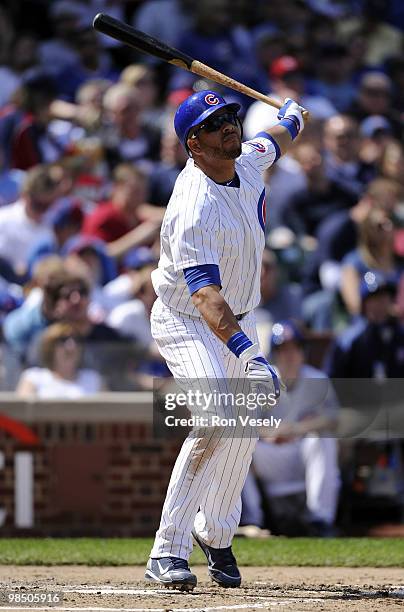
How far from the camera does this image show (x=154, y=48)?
6.37 m

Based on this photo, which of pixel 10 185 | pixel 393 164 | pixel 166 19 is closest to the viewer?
pixel 10 185

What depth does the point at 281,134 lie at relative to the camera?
6.29 m

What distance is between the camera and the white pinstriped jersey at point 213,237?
17.7 feet

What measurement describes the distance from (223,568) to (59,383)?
336 cm

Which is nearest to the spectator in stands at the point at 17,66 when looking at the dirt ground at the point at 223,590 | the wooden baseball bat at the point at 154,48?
the wooden baseball bat at the point at 154,48

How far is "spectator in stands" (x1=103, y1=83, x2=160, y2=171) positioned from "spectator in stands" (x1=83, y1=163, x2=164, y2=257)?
29.5 inches

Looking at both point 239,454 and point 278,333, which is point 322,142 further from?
point 239,454

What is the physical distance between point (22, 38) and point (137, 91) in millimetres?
1889

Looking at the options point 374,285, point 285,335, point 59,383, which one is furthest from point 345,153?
point 59,383

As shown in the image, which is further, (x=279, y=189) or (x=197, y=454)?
(x=279, y=189)

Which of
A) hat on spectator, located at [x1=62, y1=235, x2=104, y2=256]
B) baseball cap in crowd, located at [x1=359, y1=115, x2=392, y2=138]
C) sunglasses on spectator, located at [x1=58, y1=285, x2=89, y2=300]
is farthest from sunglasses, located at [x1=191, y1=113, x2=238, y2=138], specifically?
Result: baseball cap in crowd, located at [x1=359, y1=115, x2=392, y2=138]

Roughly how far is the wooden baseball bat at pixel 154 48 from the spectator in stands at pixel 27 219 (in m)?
4.13

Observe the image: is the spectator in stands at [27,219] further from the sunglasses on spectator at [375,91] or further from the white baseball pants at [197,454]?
the white baseball pants at [197,454]

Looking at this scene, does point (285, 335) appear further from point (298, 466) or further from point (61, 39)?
point (61, 39)
